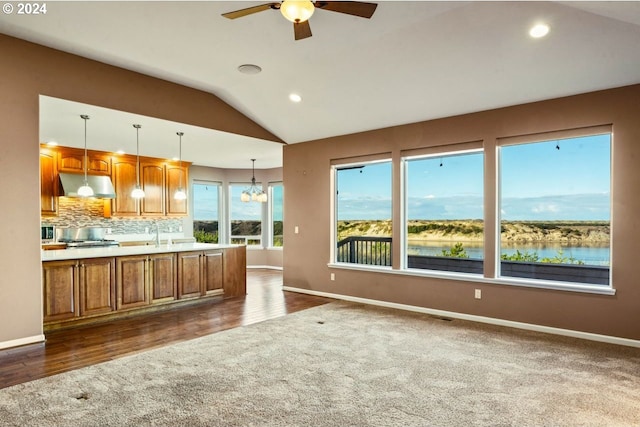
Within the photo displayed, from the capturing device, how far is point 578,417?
2506mm

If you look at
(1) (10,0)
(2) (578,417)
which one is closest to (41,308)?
(1) (10,0)

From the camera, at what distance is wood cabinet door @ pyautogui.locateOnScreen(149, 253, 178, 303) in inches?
211

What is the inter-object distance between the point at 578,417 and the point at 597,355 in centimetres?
144

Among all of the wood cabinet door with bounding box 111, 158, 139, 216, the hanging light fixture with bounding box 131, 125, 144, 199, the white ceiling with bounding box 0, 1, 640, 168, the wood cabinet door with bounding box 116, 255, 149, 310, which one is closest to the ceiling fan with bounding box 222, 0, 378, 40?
the white ceiling with bounding box 0, 1, 640, 168

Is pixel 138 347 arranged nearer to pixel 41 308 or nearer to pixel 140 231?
pixel 41 308

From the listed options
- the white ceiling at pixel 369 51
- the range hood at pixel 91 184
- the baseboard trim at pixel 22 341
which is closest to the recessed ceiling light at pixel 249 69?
the white ceiling at pixel 369 51

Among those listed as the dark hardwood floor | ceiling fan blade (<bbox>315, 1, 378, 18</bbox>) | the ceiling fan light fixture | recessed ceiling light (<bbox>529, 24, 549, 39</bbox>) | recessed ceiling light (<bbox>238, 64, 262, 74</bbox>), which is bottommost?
the dark hardwood floor

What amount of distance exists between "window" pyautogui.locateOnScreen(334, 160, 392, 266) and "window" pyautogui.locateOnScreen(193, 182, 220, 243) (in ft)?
14.1

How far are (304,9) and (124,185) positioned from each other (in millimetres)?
6367

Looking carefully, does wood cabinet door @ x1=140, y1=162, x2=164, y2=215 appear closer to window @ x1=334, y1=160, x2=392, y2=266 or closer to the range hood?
the range hood

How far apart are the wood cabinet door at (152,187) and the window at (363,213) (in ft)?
12.9

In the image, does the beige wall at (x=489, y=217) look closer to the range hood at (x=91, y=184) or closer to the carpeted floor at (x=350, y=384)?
the carpeted floor at (x=350, y=384)

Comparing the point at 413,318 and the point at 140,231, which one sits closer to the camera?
the point at 413,318

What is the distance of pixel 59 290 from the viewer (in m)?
4.41
